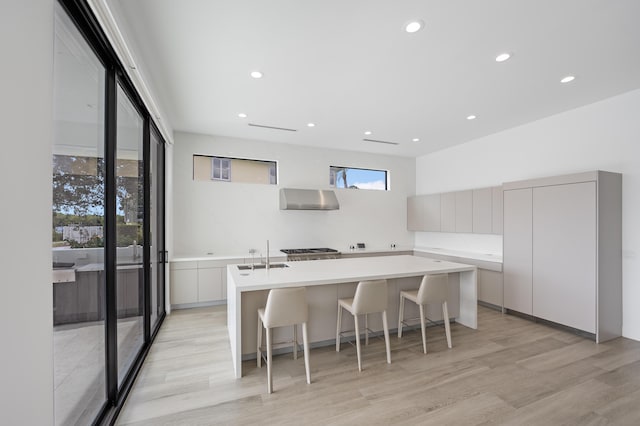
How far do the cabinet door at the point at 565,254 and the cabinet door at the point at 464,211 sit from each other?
1270 millimetres

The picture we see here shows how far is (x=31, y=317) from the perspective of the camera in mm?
990

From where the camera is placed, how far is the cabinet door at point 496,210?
4727mm

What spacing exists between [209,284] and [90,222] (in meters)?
3.25

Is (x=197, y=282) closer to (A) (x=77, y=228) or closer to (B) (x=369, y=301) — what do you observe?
(B) (x=369, y=301)

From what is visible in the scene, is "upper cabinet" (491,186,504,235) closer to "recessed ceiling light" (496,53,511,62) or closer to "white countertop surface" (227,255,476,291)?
"white countertop surface" (227,255,476,291)

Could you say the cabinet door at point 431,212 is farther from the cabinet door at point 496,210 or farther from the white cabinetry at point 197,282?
the white cabinetry at point 197,282

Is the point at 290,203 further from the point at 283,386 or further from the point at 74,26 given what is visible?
the point at 74,26

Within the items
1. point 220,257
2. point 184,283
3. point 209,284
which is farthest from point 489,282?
point 184,283

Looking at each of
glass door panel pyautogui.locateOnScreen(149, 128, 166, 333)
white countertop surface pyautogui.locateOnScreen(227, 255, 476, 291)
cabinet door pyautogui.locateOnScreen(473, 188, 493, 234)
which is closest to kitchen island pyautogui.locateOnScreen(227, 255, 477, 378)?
white countertop surface pyautogui.locateOnScreen(227, 255, 476, 291)

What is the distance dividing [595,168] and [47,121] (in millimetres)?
5611

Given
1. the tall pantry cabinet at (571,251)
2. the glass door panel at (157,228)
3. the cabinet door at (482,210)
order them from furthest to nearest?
the cabinet door at (482,210) < the glass door panel at (157,228) < the tall pantry cabinet at (571,251)

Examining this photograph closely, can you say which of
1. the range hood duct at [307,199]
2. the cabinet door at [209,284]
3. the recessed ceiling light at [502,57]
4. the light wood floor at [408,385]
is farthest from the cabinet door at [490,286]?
the cabinet door at [209,284]

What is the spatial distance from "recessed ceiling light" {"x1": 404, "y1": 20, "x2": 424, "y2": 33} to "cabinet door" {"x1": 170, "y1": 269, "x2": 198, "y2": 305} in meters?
4.45

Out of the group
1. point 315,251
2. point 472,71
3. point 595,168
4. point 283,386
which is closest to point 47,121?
point 283,386
